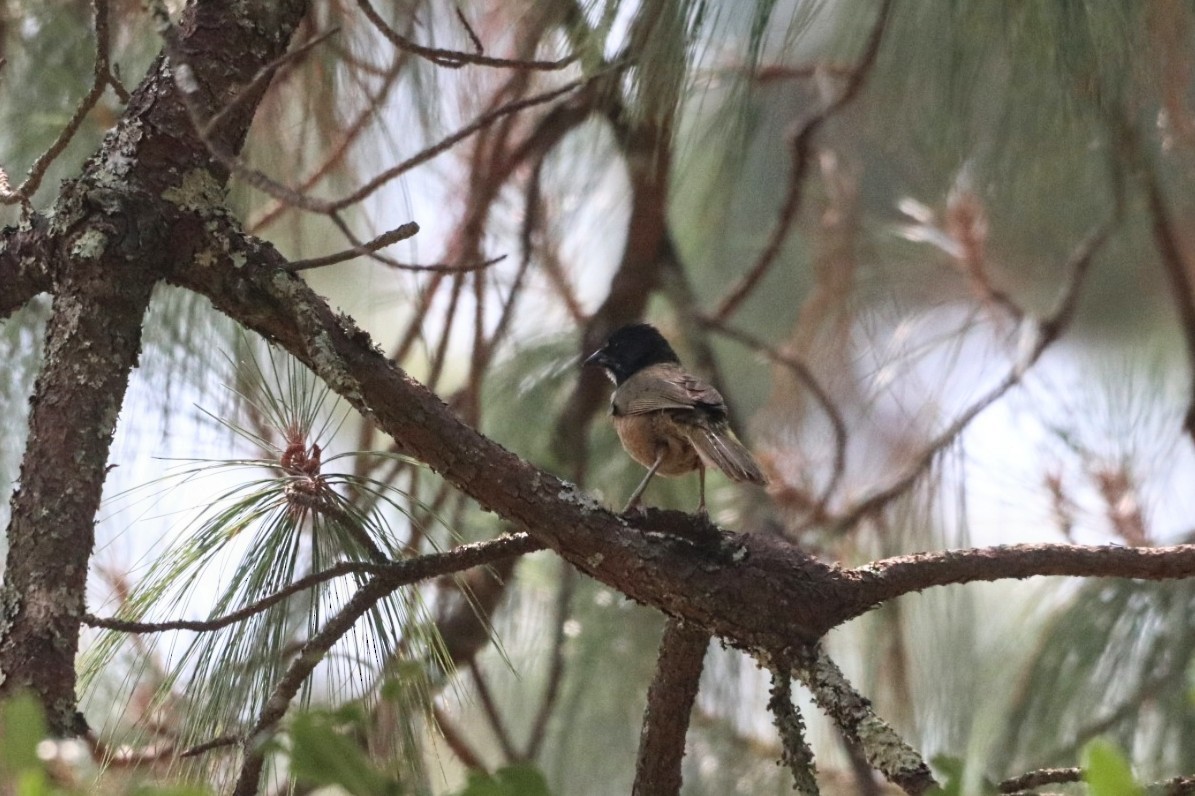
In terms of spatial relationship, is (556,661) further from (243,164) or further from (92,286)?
(243,164)

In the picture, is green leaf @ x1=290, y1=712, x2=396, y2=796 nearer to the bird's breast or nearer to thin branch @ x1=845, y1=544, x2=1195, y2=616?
thin branch @ x1=845, y1=544, x2=1195, y2=616

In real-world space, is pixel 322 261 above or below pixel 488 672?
below

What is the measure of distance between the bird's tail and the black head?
2.08ft

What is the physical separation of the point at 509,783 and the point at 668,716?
2.75ft

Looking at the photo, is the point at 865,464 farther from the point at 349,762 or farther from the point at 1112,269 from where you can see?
the point at 349,762

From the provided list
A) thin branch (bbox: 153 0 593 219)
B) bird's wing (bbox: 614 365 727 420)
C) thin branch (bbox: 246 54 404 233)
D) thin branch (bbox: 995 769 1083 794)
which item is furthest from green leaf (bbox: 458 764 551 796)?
thin branch (bbox: 246 54 404 233)

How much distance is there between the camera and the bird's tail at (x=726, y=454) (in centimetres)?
202

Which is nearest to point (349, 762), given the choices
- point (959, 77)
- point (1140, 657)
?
point (959, 77)

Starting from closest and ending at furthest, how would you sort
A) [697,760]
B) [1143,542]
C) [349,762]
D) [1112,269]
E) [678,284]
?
[349,762] < [1143,542] < [678,284] < [697,760] < [1112,269]

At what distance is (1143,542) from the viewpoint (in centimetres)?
316

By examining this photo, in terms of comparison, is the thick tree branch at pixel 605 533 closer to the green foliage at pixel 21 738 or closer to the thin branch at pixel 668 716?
the thin branch at pixel 668 716

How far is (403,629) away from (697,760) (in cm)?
229

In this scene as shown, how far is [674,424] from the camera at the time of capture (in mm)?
2322

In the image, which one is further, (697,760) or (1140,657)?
(697,760)
